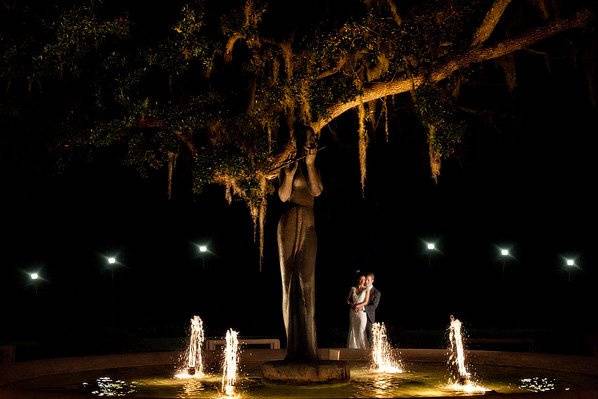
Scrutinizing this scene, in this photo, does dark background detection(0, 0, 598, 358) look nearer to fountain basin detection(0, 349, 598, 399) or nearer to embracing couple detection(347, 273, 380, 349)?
embracing couple detection(347, 273, 380, 349)

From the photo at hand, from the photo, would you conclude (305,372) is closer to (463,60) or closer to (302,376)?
(302,376)

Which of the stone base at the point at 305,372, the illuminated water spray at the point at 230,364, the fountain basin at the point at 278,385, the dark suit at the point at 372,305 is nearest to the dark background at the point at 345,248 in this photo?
the dark suit at the point at 372,305

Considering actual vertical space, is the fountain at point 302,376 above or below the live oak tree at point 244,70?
below

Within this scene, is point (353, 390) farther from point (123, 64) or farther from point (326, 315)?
point (326, 315)

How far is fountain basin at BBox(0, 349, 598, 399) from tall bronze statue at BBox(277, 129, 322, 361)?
2.35ft

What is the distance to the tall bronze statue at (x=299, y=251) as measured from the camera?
7996mm

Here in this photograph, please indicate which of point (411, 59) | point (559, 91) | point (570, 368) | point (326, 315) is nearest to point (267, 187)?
point (411, 59)

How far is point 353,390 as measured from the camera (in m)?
7.33

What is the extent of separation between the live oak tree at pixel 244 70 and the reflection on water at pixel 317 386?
9.28ft

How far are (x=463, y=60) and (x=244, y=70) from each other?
4427 millimetres

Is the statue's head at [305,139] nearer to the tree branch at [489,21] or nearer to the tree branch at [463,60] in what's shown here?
the tree branch at [463,60]

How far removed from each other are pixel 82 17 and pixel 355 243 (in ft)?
64.3

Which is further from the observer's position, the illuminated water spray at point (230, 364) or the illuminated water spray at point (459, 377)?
the illuminated water spray at point (230, 364)

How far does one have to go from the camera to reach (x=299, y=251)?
26.9ft
